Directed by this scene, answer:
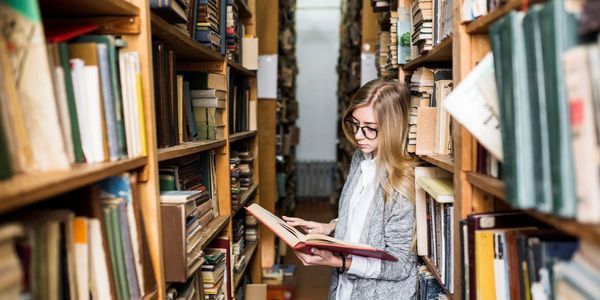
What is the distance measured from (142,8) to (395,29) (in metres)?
1.54

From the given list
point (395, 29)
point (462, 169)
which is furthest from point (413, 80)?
point (462, 169)

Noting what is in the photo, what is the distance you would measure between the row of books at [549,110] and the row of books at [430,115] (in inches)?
28.7

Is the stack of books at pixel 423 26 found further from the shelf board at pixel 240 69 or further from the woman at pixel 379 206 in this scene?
the shelf board at pixel 240 69

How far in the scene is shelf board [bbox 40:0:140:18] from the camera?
101 cm

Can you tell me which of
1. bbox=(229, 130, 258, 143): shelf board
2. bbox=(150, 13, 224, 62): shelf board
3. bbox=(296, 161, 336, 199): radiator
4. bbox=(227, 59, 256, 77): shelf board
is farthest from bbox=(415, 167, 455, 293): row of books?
bbox=(296, 161, 336, 199): radiator

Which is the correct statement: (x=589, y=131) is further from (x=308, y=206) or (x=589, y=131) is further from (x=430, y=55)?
(x=308, y=206)

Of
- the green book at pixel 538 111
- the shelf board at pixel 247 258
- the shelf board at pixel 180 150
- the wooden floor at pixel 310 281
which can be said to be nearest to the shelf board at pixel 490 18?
the green book at pixel 538 111

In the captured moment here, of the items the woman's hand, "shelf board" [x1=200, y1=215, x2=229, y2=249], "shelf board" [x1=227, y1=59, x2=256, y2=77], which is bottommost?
the woman's hand

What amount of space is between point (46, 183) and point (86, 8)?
0.52 meters

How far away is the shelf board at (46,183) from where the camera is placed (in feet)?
2.12

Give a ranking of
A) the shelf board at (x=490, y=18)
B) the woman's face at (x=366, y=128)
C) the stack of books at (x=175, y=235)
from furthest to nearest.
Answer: the woman's face at (x=366, y=128), the stack of books at (x=175, y=235), the shelf board at (x=490, y=18)

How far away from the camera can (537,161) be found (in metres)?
0.71

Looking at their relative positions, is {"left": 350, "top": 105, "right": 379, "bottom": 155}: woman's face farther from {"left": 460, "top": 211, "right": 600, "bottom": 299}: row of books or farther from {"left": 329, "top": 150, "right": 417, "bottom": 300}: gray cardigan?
{"left": 460, "top": 211, "right": 600, "bottom": 299}: row of books

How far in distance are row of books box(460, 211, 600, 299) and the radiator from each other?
5.94 meters
